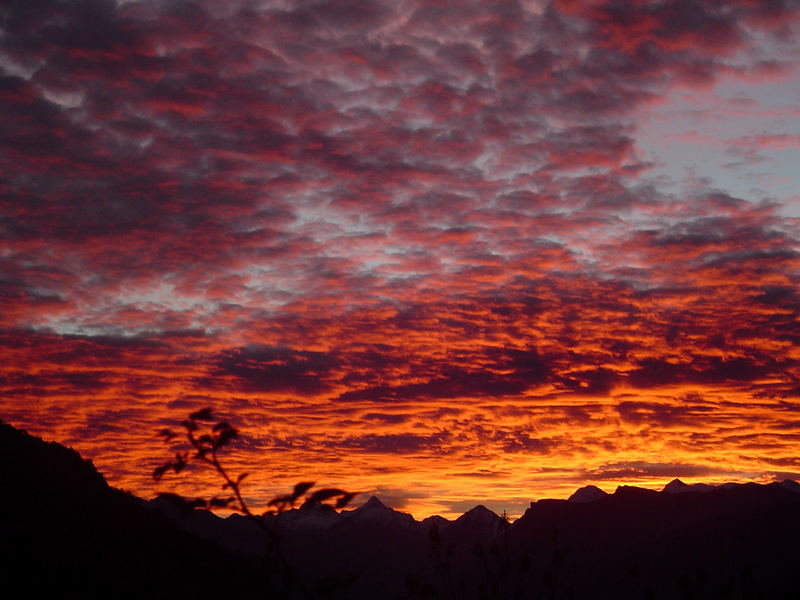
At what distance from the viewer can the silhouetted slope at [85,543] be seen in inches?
1793

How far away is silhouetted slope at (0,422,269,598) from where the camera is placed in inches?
1793

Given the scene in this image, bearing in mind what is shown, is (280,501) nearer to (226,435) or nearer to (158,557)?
(226,435)

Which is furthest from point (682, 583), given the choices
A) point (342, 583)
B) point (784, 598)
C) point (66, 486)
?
point (66, 486)

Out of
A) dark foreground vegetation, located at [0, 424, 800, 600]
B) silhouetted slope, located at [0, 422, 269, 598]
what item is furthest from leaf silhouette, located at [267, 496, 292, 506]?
silhouetted slope, located at [0, 422, 269, 598]

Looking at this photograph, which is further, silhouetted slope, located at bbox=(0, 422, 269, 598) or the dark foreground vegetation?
silhouetted slope, located at bbox=(0, 422, 269, 598)

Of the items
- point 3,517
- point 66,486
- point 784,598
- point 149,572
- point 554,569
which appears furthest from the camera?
point 66,486

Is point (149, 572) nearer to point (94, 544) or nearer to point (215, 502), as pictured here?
point (94, 544)

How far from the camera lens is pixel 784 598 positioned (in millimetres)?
38688

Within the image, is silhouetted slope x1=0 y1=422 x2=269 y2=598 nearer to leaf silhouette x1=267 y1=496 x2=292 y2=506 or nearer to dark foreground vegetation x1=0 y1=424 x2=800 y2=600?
dark foreground vegetation x1=0 y1=424 x2=800 y2=600

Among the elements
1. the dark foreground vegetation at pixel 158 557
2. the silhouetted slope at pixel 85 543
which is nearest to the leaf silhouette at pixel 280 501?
the dark foreground vegetation at pixel 158 557

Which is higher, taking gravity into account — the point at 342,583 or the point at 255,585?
the point at 342,583

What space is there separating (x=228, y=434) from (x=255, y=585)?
79.8 m

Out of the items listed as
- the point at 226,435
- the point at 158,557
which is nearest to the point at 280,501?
the point at 226,435

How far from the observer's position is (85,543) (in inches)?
2270
